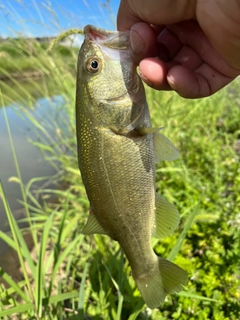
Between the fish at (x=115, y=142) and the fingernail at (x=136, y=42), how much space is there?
0.08m

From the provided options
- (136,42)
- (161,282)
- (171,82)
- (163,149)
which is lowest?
(161,282)

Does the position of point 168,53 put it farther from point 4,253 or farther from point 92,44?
point 4,253

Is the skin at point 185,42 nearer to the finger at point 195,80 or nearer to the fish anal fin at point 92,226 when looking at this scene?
the finger at point 195,80

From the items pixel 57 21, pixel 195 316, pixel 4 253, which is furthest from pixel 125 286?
pixel 57 21

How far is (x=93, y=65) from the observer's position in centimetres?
157

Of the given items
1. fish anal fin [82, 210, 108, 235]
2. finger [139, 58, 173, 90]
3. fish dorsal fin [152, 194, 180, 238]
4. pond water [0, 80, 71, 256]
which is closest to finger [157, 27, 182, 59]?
finger [139, 58, 173, 90]

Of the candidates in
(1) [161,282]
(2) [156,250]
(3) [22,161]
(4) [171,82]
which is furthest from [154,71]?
(3) [22,161]

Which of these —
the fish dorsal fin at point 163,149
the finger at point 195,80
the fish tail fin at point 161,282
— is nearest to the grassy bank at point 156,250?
the fish tail fin at point 161,282

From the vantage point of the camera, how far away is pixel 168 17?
4.82 ft

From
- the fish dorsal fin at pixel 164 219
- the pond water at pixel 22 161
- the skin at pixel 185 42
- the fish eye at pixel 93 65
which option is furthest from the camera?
the pond water at pixel 22 161

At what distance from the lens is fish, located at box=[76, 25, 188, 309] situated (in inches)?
59.9

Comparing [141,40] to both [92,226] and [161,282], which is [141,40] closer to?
[92,226]

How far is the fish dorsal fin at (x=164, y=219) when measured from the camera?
166cm

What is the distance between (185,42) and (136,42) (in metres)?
0.43
